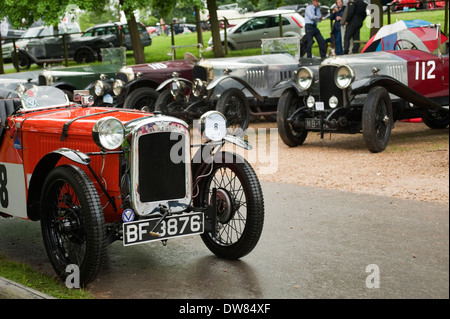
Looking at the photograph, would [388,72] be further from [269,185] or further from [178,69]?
[178,69]

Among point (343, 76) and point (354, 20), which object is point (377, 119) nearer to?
point (343, 76)

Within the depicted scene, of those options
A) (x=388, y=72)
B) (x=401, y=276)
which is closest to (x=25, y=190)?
(x=401, y=276)

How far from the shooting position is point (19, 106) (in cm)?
631

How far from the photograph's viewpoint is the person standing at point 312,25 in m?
16.6

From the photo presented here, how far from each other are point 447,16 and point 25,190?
15995 mm

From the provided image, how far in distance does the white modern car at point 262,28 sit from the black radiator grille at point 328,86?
43.4ft

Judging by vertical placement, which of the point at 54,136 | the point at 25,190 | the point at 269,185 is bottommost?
the point at 269,185

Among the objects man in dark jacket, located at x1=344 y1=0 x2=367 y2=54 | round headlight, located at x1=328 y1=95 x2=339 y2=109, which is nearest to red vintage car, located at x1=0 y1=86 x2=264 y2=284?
round headlight, located at x1=328 y1=95 x2=339 y2=109

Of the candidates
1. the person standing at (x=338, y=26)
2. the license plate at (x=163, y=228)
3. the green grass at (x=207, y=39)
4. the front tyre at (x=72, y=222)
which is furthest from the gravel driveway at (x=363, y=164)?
the person standing at (x=338, y=26)

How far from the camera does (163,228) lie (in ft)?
15.7

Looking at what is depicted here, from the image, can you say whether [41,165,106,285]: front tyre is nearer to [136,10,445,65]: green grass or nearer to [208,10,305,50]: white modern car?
[136,10,445,65]: green grass

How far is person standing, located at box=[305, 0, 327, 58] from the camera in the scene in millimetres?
16625

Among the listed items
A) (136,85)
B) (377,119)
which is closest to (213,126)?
(377,119)

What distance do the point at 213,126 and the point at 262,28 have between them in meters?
20.0
